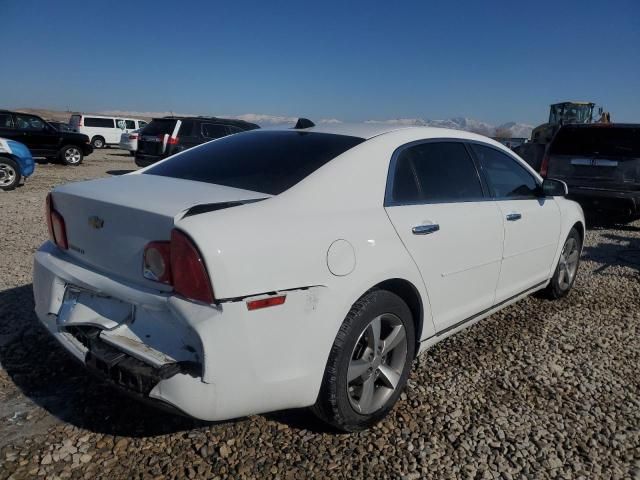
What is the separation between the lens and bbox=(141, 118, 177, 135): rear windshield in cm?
1276

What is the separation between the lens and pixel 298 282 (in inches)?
77.9

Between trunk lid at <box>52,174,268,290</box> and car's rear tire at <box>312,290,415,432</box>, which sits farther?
car's rear tire at <box>312,290,415,432</box>

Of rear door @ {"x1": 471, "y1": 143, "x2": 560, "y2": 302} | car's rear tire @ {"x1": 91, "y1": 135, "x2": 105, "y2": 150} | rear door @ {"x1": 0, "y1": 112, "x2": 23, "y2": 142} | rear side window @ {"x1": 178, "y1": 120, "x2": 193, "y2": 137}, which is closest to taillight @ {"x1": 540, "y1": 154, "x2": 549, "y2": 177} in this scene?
rear door @ {"x1": 471, "y1": 143, "x2": 560, "y2": 302}

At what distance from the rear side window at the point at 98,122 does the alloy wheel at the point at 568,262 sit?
2598 centimetres

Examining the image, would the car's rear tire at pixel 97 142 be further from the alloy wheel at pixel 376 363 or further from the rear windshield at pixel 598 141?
the alloy wheel at pixel 376 363

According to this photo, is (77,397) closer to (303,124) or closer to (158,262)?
(158,262)

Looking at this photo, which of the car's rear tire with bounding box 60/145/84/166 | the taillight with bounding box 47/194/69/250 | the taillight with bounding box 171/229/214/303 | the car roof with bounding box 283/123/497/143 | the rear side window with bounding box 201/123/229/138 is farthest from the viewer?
the car's rear tire with bounding box 60/145/84/166

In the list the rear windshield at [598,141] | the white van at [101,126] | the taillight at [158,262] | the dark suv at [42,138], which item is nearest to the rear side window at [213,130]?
the dark suv at [42,138]

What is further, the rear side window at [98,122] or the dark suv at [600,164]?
the rear side window at [98,122]

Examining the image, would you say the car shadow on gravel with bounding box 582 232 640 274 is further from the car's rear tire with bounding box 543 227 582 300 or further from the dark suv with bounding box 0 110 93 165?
the dark suv with bounding box 0 110 93 165

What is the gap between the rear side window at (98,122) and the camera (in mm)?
25331

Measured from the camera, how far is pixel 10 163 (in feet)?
33.4

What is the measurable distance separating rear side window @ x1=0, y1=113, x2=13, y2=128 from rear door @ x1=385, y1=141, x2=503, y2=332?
583 inches

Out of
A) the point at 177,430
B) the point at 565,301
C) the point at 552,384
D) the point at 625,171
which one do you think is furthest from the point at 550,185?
the point at 625,171
